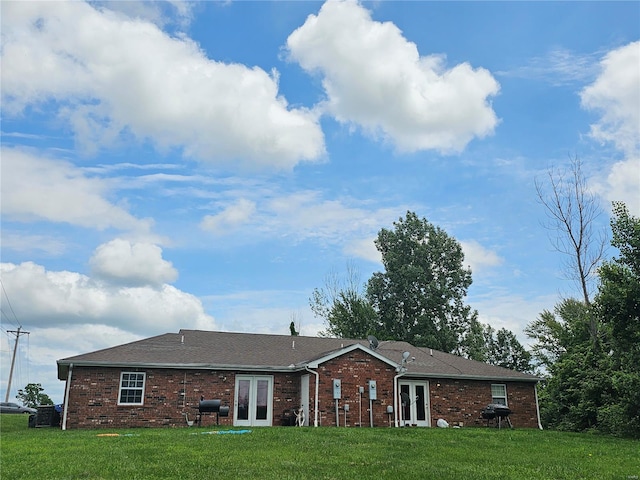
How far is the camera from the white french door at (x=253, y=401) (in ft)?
72.6

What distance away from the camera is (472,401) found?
80.3 feet

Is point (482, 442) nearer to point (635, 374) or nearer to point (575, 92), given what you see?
point (635, 374)

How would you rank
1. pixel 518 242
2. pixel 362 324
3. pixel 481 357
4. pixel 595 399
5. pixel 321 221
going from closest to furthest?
pixel 595 399
pixel 518 242
pixel 321 221
pixel 481 357
pixel 362 324

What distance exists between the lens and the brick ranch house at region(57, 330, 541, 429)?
20.9 meters

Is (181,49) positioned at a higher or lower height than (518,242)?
higher

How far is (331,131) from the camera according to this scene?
73.1 feet

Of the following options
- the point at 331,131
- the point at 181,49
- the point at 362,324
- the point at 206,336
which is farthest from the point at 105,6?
the point at 362,324

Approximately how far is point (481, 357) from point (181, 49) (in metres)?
33.1

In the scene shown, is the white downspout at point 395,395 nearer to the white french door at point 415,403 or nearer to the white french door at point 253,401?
the white french door at point 415,403

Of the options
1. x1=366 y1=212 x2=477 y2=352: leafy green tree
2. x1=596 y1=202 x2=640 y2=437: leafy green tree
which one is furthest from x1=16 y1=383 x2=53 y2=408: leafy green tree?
x1=596 y1=202 x2=640 y2=437: leafy green tree

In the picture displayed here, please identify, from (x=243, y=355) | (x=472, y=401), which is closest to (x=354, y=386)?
(x=243, y=355)

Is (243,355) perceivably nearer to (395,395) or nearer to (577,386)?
(395,395)

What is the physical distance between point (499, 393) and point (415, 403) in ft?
13.8

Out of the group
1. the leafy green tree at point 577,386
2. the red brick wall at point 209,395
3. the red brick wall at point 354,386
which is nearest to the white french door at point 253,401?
the red brick wall at point 209,395
